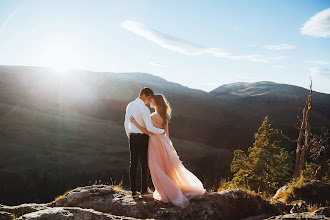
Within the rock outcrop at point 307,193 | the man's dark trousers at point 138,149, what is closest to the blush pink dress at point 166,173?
the man's dark trousers at point 138,149

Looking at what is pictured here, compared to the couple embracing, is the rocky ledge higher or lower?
lower

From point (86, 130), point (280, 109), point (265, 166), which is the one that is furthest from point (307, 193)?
point (280, 109)

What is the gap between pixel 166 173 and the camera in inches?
216

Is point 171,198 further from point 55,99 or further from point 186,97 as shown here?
point 186,97

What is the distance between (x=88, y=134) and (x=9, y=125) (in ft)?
41.2

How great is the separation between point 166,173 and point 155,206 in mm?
797

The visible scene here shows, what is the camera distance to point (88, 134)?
47.7m

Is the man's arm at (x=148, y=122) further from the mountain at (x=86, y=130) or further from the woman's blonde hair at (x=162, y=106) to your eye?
the mountain at (x=86, y=130)

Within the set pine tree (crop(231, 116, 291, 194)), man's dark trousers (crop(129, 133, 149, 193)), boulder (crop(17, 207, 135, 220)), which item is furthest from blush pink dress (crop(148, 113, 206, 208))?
pine tree (crop(231, 116, 291, 194))

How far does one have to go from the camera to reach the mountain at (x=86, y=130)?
3010 centimetres

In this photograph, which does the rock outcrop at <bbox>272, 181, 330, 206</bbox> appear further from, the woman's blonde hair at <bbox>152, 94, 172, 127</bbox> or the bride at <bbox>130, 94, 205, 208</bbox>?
the woman's blonde hair at <bbox>152, 94, 172, 127</bbox>

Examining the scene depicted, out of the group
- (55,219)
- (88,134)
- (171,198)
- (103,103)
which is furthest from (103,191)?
(103,103)

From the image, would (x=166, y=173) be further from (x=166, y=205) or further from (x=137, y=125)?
(x=137, y=125)

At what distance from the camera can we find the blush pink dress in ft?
16.9
